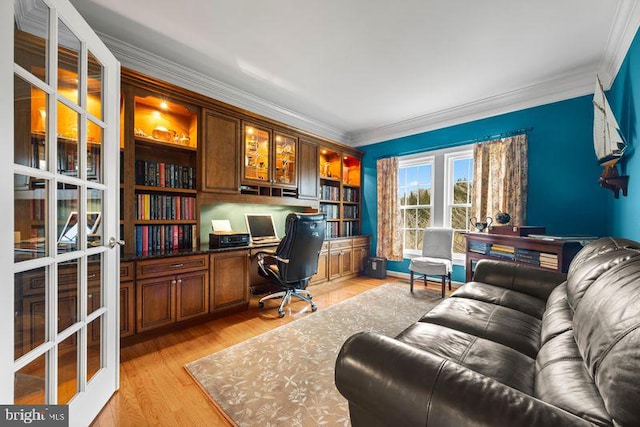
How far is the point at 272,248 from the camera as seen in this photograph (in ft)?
10.5

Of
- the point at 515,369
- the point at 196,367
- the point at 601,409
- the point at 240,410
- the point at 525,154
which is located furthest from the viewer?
the point at 525,154

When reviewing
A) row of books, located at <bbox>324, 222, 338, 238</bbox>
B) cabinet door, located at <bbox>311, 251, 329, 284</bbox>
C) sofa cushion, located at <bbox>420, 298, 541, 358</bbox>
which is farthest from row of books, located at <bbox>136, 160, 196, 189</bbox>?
sofa cushion, located at <bbox>420, 298, 541, 358</bbox>

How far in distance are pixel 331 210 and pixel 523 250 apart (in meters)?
2.72

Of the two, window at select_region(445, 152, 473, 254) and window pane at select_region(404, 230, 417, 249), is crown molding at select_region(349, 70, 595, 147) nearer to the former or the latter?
window at select_region(445, 152, 473, 254)

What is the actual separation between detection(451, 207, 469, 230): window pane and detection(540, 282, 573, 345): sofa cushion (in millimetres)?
2398

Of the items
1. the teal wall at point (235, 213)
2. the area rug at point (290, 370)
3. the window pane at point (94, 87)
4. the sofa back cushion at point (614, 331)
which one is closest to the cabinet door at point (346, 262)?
the teal wall at point (235, 213)

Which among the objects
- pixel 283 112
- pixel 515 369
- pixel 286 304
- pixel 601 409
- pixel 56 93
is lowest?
pixel 286 304

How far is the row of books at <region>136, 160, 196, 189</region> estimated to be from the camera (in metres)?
2.48

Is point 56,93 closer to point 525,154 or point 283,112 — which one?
point 283,112

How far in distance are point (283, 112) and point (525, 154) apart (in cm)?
326

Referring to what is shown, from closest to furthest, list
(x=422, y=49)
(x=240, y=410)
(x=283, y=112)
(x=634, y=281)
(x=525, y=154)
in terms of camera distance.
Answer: (x=634, y=281), (x=240, y=410), (x=422, y=49), (x=525, y=154), (x=283, y=112)

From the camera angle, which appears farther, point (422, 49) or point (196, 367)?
point (422, 49)

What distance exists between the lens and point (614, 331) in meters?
0.71

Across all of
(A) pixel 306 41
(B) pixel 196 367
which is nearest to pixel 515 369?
(B) pixel 196 367
